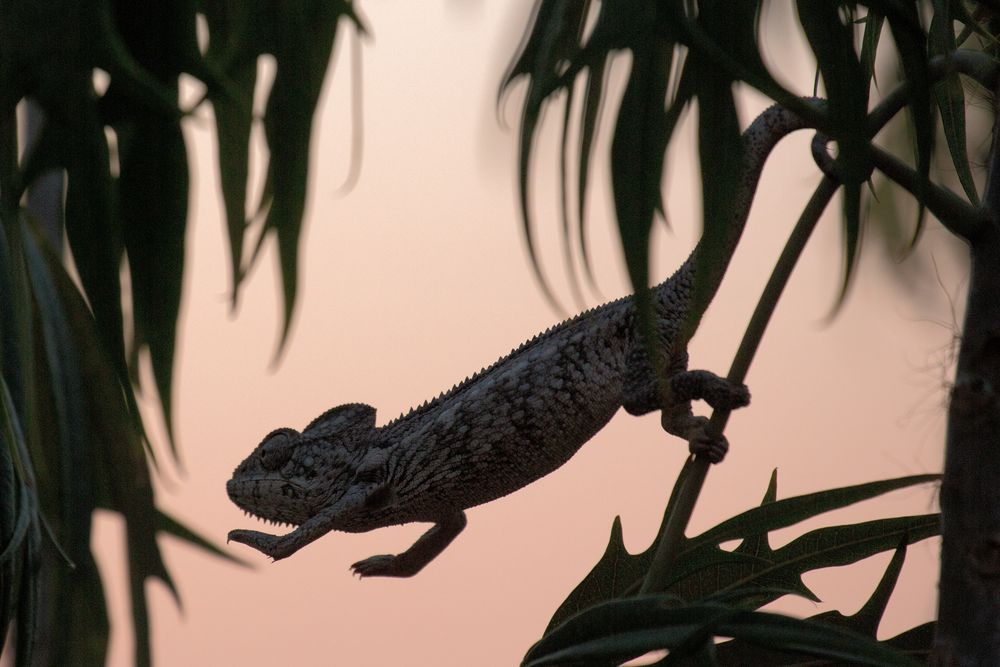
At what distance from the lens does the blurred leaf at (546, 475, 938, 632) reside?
3.46 ft

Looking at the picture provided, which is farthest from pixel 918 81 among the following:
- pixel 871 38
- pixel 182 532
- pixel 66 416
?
pixel 182 532

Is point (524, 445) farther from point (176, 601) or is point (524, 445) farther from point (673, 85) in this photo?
point (176, 601)

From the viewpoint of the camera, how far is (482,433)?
92 centimetres

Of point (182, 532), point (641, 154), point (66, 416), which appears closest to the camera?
point (641, 154)

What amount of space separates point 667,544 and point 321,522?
283 mm

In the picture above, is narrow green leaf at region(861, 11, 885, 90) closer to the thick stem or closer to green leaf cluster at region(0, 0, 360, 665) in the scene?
the thick stem

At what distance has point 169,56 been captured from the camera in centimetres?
77

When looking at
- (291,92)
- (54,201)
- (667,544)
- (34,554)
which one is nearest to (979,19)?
(667,544)

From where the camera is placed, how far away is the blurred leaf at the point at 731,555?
1.05 metres

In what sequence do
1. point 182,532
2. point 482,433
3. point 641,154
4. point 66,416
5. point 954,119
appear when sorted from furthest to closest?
point 182,532, point 66,416, point 954,119, point 482,433, point 641,154

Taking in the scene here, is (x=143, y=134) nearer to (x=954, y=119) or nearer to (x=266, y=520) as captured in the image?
(x=266, y=520)

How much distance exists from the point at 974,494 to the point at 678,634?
0.24 meters

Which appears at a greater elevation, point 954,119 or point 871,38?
point 871,38

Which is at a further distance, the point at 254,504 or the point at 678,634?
the point at 254,504
